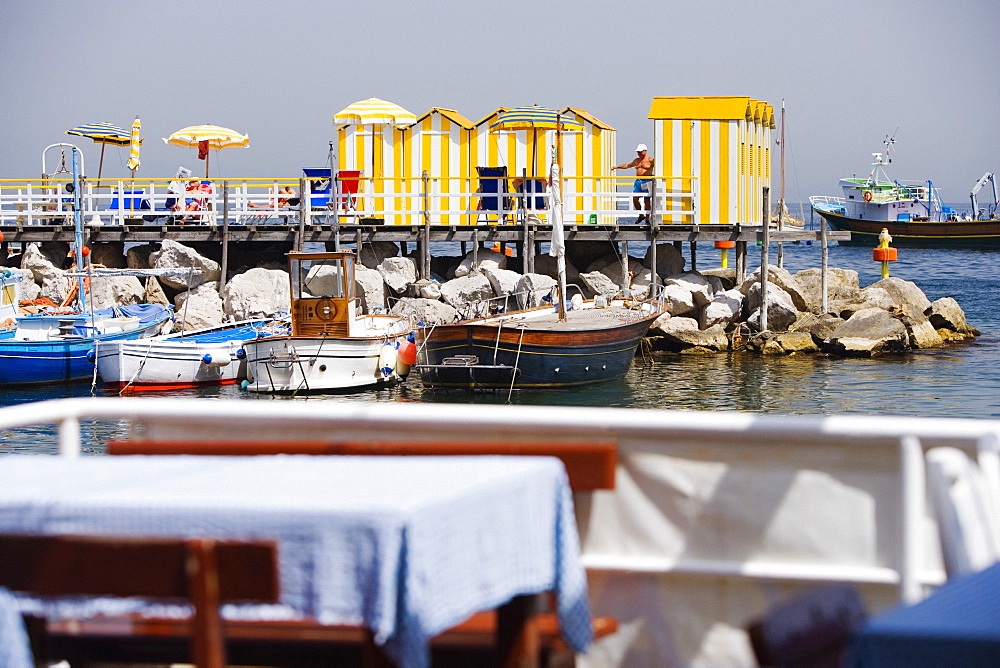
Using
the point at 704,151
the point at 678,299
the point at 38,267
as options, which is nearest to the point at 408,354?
the point at 678,299

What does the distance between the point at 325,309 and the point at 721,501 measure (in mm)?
16381

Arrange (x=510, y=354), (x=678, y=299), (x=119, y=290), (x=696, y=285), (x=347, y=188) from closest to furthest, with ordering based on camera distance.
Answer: (x=510, y=354)
(x=678, y=299)
(x=119, y=290)
(x=696, y=285)
(x=347, y=188)

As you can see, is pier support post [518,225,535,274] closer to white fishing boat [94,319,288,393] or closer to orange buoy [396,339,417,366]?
orange buoy [396,339,417,366]

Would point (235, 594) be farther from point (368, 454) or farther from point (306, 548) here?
point (368, 454)

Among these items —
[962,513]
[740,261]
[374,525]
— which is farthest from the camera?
[740,261]

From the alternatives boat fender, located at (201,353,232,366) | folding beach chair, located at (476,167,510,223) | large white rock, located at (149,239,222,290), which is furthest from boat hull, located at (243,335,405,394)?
folding beach chair, located at (476,167,510,223)

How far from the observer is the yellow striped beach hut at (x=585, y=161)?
27.8 metres

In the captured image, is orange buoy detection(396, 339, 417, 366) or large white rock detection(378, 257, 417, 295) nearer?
orange buoy detection(396, 339, 417, 366)

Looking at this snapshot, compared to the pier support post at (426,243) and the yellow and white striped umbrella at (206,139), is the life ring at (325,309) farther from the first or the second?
the yellow and white striped umbrella at (206,139)

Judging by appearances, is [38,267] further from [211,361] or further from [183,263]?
[211,361]

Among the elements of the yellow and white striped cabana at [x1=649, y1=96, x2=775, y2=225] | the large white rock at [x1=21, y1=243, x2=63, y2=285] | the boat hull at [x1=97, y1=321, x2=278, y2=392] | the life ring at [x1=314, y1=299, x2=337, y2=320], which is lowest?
the boat hull at [x1=97, y1=321, x2=278, y2=392]

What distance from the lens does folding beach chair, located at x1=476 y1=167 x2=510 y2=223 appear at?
1032 inches

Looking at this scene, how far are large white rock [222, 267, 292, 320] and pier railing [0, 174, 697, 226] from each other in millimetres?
1761

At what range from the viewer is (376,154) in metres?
28.6
